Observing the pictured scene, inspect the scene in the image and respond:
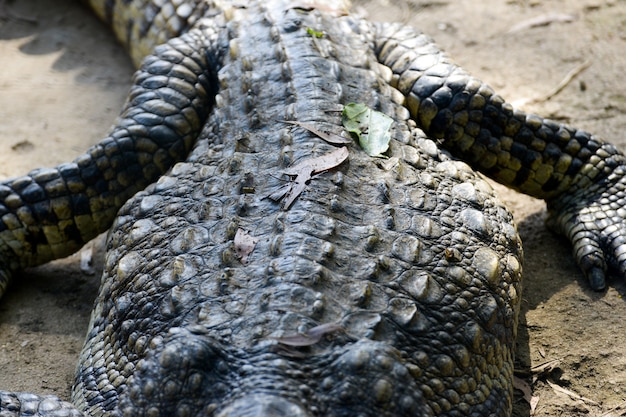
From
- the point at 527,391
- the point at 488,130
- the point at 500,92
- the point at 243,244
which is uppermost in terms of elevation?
the point at 243,244

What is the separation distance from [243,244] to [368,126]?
952mm

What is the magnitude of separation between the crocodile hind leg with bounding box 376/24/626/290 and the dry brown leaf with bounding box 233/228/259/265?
1.55m

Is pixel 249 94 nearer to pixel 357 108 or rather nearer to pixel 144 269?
pixel 357 108

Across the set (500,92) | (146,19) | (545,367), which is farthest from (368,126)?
(146,19)

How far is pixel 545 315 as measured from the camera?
4.11m

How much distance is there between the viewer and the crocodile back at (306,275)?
275cm

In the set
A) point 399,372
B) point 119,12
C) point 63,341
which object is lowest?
point 63,341

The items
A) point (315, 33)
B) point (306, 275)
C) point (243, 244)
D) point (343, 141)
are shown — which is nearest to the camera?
point (306, 275)

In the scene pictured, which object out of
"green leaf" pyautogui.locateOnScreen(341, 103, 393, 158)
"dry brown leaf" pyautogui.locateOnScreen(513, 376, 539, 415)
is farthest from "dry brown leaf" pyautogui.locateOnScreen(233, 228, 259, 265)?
"dry brown leaf" pyautogui.locateOnScreen(513, 376, 539, 415)

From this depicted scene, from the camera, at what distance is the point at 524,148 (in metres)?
4.49

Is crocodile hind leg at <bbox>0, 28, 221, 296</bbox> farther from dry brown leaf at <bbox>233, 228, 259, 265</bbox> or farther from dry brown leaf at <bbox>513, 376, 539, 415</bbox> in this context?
dry brown leaf at <bbox>513, 376, 539, 415</bbox>

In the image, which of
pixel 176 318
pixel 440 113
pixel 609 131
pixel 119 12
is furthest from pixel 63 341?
pixel 609 131

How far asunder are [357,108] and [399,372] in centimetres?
151

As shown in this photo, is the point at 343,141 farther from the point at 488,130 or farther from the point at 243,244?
the point at 488,130
